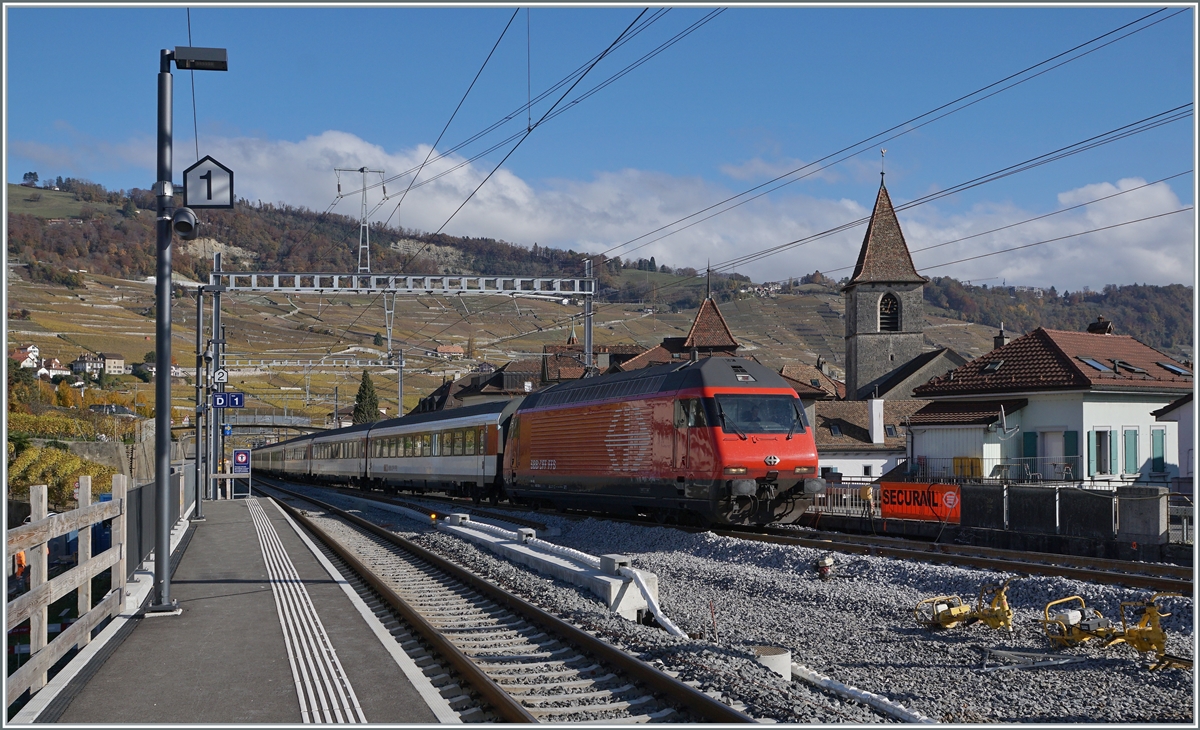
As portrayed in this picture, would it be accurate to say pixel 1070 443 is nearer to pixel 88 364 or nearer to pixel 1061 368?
pixel 1061 368

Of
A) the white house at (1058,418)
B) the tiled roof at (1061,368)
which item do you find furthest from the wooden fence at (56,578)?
the tiled roof at (1061,368)

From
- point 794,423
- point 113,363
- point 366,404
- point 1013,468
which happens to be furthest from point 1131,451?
point 113,363

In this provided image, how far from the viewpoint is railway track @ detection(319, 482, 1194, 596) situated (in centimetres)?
1330

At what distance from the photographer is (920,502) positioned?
22062 mm

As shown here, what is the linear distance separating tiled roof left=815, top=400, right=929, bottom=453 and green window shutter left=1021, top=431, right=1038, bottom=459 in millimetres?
16593

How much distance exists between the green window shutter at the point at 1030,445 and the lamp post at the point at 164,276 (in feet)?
96.6

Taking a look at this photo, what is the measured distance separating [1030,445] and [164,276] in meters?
30.1

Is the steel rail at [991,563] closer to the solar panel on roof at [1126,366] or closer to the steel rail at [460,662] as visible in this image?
the steel rail at [460,662]

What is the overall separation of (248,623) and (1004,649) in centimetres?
783

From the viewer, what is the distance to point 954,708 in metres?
8.08

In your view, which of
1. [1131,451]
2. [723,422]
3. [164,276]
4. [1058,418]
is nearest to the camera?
[164,276]

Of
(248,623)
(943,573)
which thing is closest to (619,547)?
(943,573)

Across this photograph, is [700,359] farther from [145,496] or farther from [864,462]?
[864,462]

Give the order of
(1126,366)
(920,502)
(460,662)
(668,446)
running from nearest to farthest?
(460,662), (668,446), (920,502), (1126,366)
